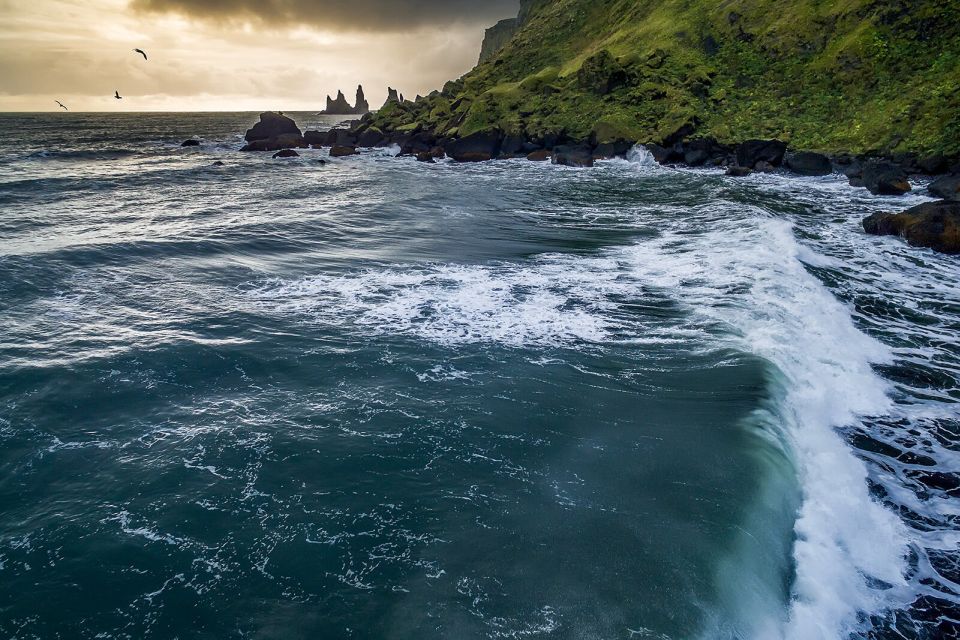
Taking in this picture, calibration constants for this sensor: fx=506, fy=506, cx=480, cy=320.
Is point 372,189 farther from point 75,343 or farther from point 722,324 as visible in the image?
point 722,324

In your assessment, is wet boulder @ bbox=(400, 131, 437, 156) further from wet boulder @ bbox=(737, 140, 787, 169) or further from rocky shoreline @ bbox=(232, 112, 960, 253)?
wet boulder @ bbox=(737, 140, 787, 169)

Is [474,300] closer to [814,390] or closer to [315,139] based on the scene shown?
[814,390]

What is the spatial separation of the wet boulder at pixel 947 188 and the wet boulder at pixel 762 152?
1282cm

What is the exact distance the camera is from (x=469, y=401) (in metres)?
8.29

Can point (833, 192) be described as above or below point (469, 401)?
above

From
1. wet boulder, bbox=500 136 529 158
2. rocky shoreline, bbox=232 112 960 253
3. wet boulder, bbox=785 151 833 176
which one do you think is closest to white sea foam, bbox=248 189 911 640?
rocky shoreline, bbox=232 112 960 253

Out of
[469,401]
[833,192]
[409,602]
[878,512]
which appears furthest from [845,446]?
[833,192]

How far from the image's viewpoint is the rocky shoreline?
1717 centimetres

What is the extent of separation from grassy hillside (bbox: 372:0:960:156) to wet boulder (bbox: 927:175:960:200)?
5.90m

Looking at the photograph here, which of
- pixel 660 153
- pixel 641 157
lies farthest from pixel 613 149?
pixel 660 153

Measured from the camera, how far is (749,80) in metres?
43.0

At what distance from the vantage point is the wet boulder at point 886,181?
24438 mm

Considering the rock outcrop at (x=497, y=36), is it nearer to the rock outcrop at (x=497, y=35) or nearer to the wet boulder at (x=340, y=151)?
the rock outcrop at (x=497, y=35)

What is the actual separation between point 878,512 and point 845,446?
1.33 meters
